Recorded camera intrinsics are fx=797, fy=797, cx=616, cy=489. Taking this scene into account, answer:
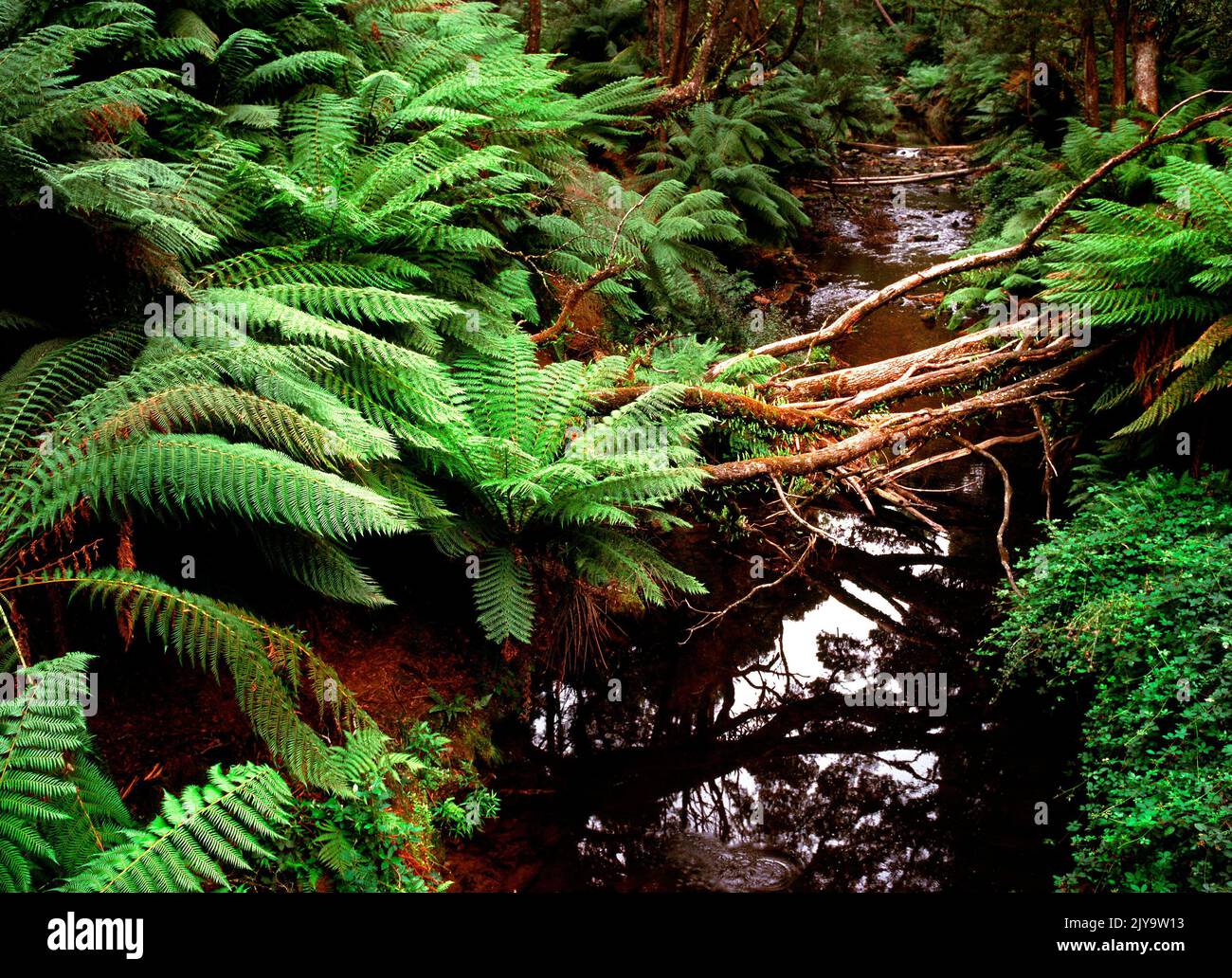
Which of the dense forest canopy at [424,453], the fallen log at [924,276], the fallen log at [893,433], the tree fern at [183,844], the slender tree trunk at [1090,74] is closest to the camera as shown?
the tree fern at [183,844]

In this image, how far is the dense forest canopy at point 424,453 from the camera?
2498 millimetres

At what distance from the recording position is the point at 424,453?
3711 mm

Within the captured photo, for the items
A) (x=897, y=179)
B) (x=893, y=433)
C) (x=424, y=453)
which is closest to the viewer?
(x=424, y=453)

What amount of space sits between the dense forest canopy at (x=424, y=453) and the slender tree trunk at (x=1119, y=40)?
595mm

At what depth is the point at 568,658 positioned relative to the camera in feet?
14.1

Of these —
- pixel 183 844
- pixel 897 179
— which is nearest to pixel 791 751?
pixel 183 844

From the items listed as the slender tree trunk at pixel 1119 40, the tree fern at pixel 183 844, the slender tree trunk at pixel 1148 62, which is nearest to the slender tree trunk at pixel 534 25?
the slender tree trunk at pixel 1119 40

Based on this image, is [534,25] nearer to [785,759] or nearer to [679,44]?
[679,44]

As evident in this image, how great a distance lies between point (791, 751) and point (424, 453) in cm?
236

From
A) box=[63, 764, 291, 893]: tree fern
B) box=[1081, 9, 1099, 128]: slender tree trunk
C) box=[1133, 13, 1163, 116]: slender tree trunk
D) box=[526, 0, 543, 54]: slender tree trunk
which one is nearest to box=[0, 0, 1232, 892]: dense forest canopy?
box=[63, 764, 291, 893]: tree fern

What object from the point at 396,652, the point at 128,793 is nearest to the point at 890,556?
the point at 396,652

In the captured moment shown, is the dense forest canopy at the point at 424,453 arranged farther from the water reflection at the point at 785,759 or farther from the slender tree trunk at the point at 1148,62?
the slender tree trunk at the point at 1148,62

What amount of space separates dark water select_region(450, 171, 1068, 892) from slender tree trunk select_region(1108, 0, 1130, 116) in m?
5.87

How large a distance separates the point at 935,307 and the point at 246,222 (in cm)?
749
